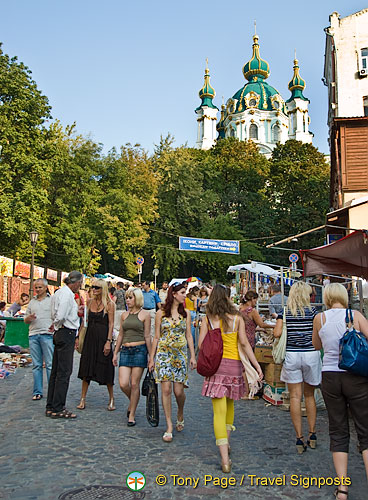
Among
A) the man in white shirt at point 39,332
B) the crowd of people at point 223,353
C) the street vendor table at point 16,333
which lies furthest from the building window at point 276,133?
the man in white shirt at point 39,332

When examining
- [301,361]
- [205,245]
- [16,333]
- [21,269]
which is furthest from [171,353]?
[21,269]

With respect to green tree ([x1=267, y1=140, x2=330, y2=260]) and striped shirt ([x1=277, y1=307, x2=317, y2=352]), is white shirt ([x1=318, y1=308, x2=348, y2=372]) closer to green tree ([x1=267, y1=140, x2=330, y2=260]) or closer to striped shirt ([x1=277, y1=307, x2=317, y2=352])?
striped shirt ([x1=277, y1=307, x2=317, y2=352])

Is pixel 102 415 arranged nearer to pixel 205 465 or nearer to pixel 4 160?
pixel 205 465

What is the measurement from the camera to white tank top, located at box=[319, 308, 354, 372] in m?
4.30

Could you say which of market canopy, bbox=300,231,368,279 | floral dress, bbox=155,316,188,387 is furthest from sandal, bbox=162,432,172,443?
market canopy, bbox=300,231,368,279

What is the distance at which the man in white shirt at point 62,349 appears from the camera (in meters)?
6.71

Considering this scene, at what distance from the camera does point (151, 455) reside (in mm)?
5059

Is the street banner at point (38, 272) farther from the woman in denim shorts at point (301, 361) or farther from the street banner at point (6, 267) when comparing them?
the woman in denim shorts at point (301, 361)

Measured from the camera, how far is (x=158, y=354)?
6094mm

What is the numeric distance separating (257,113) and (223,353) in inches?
3492

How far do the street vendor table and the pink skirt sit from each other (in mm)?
8813

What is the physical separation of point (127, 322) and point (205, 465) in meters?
2.43

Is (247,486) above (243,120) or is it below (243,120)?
below

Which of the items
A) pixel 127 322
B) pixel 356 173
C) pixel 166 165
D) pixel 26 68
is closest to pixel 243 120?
pixel 166 165
